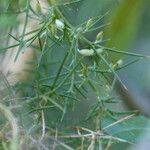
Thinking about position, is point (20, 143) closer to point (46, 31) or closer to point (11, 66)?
point (46, 31)

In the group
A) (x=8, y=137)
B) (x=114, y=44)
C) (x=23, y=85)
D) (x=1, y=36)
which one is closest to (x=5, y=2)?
(x=1, y=36)

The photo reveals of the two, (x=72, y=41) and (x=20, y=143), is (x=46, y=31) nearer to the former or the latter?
(x=72, y=41)

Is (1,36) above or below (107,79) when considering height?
above

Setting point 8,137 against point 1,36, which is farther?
point 1,36

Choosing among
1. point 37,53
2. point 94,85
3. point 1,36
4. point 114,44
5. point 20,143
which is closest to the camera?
point 114,44

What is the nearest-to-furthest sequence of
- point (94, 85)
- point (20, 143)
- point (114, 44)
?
point (114, 44) → point (20, 143) → point (94, 85)

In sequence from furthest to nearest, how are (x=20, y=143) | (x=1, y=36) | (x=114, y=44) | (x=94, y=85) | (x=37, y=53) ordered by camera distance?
(x=37, y=53), (x=1, y=36), (x=94, y=85), (x=20, y=143), (x=114, y=44)

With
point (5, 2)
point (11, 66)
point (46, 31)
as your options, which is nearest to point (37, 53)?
point (11, 66)

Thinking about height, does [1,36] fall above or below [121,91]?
above

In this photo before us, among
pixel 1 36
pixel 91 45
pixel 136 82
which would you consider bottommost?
pixel 136 82
